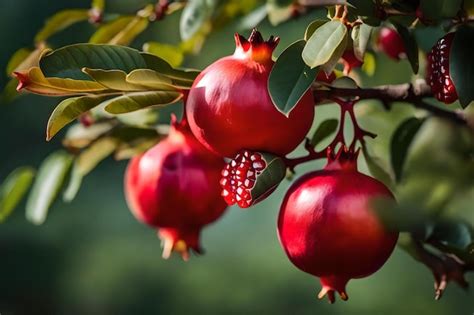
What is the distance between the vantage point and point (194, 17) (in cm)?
108

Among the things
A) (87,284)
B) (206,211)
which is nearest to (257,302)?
(87,284)

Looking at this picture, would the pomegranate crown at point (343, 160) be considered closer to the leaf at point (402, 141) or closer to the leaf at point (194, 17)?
the leaf at point (402, 141)

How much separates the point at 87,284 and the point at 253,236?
3.32 feet

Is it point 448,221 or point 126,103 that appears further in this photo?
point 126,103

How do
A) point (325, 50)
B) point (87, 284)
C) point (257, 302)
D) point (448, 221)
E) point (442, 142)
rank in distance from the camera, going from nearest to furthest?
point (448, 221) → point (325, 50) → point (442, 142) → point (257, 302) → point (87, 284)

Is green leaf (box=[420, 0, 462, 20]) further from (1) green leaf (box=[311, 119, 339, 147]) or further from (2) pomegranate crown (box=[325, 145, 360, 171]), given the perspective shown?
(1) green leaf (box=[311, 119, 339, 147])

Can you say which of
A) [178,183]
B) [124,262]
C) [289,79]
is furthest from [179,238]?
[124,262]

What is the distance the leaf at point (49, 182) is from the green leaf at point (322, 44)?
51 centimetres

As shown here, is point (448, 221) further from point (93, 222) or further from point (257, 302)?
point (93, 222)

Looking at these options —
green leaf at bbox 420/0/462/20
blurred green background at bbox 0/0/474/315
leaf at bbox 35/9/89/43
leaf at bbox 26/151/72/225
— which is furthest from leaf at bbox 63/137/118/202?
blurred green background at bbox 0/0/474/315

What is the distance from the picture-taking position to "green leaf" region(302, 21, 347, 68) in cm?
71

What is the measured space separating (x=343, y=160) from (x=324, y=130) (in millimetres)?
176

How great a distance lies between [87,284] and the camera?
509cm

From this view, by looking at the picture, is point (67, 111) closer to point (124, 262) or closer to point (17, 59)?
point (17, 59)
